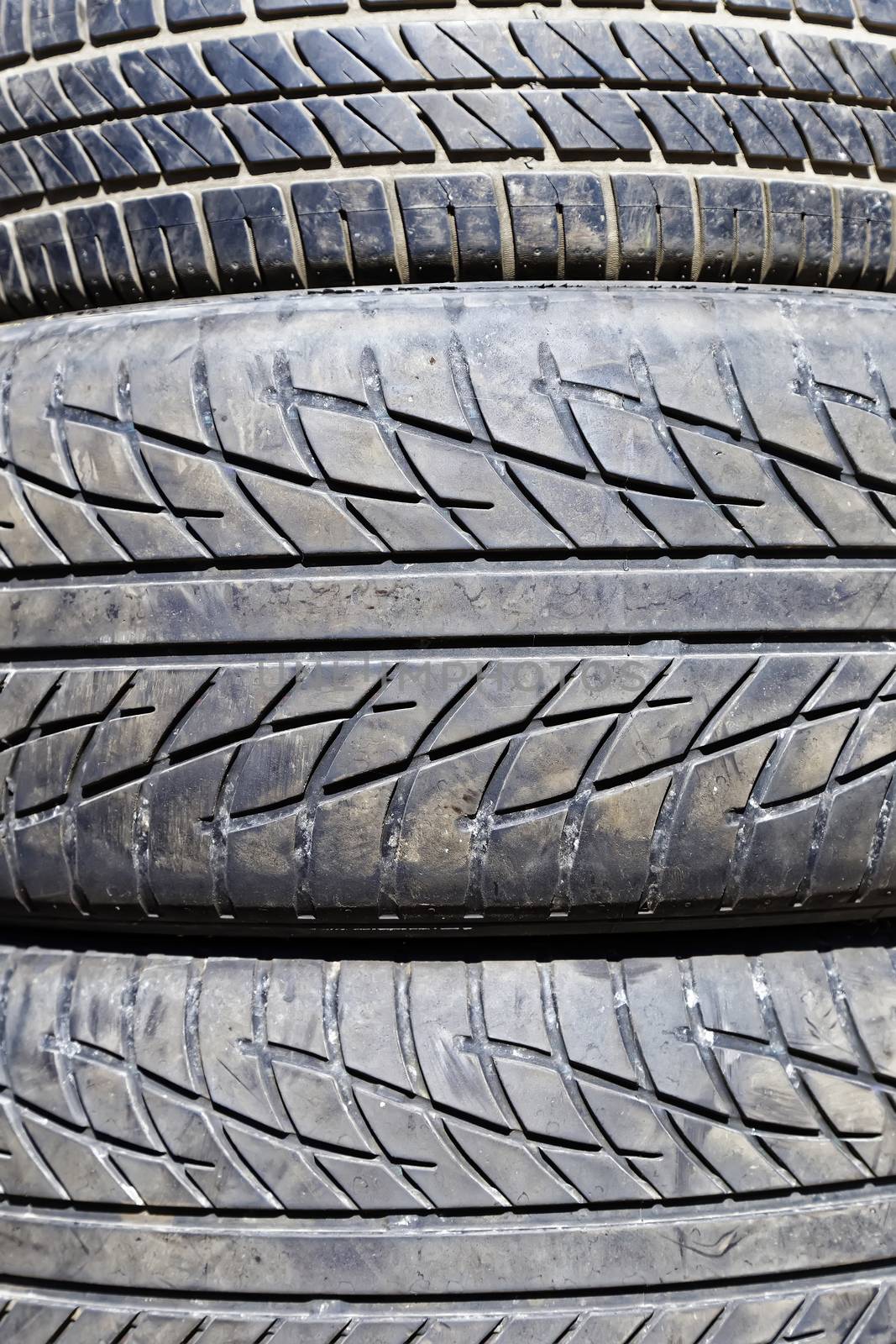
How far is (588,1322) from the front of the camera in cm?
135

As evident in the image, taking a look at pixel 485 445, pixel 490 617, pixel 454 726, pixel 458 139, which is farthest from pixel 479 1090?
pixel 458 139

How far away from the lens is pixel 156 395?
1359 mm

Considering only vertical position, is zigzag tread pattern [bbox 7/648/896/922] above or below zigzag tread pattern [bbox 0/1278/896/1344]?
above

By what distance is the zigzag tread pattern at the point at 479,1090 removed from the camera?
1351 mm

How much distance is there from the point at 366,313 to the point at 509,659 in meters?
0.52

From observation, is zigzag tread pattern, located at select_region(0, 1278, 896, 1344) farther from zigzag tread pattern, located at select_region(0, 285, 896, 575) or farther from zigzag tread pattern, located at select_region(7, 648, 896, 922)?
zigzag tread pattern, located at select_region(0, 285, 896, 575)

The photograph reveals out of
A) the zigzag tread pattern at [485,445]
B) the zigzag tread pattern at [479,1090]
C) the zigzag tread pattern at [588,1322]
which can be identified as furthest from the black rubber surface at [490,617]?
the zigzag tread pattern at [588,1322]

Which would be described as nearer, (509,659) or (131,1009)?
(509,659)

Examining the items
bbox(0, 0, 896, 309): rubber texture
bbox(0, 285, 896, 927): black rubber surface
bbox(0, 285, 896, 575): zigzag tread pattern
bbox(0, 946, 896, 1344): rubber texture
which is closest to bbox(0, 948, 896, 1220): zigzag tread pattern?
bbox(0, 946, 896, 1344): rubber texture

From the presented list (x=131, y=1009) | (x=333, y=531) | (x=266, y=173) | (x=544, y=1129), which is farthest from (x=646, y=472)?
(x=131, y=1009)

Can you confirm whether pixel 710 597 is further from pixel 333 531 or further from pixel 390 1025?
pixel 390 1025

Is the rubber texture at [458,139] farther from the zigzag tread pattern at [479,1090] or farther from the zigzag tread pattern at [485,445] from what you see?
the zigzag tread pattern at [479,1090]

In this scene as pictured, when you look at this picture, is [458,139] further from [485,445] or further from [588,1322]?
[588,1322]

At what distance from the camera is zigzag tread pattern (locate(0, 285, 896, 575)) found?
4.25 ft
